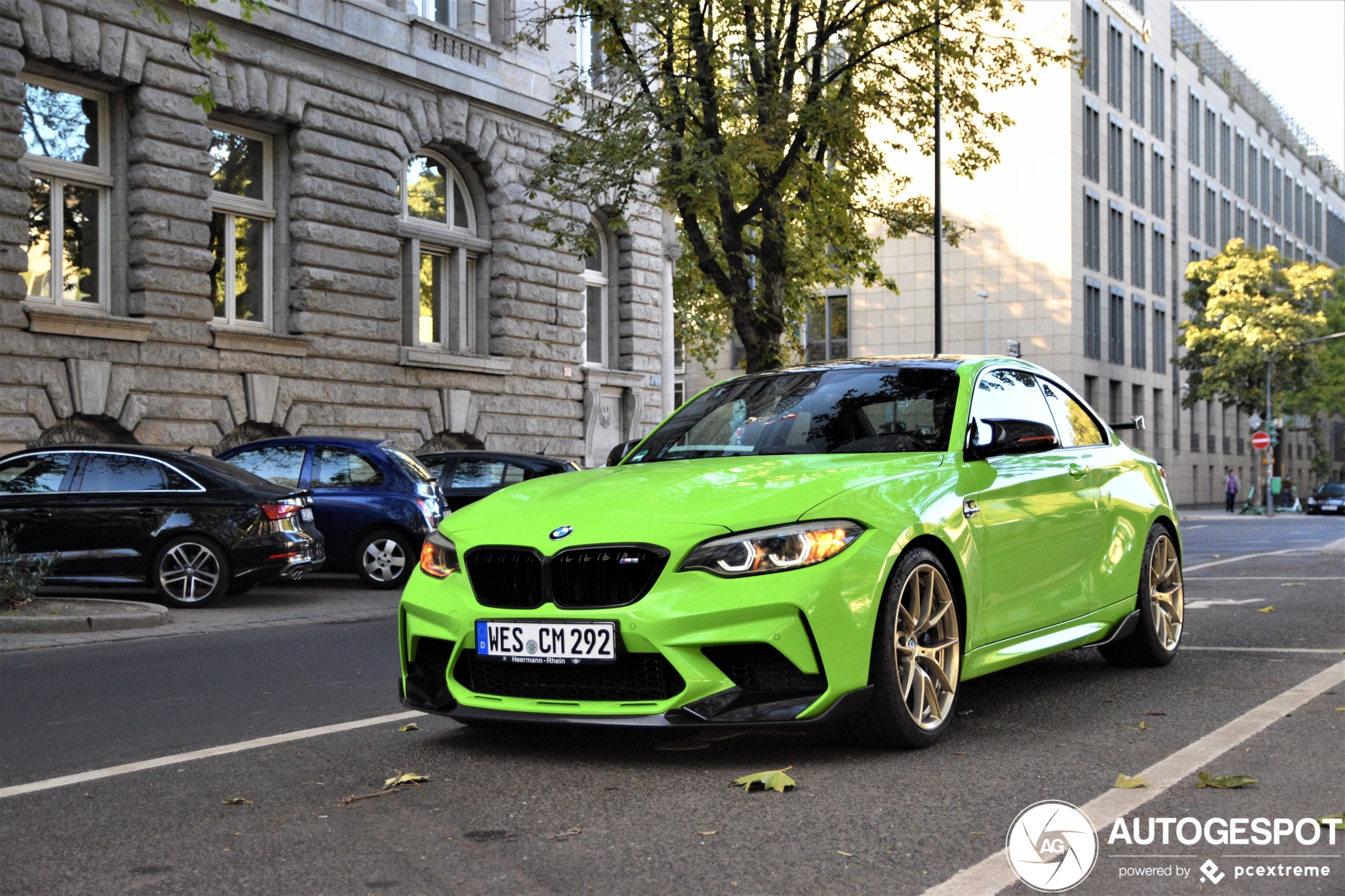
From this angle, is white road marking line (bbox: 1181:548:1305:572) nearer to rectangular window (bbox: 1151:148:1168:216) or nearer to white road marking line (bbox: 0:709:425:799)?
white road marking line (bbox: 0:709:425:799)

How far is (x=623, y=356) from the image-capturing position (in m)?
31.3

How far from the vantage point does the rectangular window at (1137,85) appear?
199 ft

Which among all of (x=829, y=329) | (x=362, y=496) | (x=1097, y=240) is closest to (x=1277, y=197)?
(x=1097, y=240)

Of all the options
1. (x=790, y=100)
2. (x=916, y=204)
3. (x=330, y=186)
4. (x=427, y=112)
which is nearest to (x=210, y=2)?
(x=330, y=186)

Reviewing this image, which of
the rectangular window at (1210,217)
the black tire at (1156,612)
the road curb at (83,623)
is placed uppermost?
the rectangular window at (1210,217)

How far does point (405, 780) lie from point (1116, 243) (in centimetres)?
5804

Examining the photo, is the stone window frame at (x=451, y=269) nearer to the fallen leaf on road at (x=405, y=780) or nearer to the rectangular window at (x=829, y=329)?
the fallen leaf on road at (x=405, y=780)

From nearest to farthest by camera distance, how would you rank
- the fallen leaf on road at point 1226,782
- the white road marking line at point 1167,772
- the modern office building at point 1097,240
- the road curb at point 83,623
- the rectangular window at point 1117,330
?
the white road marking line at point 1167,772 → the fallen leaf on road at point 1226,782 → the road curb at point 83,623 → the modern office building at point 1097,240 → the rectangular window at point 1117,330

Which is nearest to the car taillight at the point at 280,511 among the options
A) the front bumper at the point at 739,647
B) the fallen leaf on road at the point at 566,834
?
the front bumper at the point at 739,647

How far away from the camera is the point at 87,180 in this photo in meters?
20.3

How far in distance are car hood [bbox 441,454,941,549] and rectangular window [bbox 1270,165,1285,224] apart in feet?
279

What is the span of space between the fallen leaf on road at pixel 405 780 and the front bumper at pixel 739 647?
0.39 meters

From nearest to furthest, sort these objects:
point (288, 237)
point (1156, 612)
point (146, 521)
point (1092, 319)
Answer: point (1156, 612)
point (146, 521)
point (288, 237)
point (1092, 319)

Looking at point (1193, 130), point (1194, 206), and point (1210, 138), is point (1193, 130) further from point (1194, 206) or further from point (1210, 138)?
point (1210, 138)
